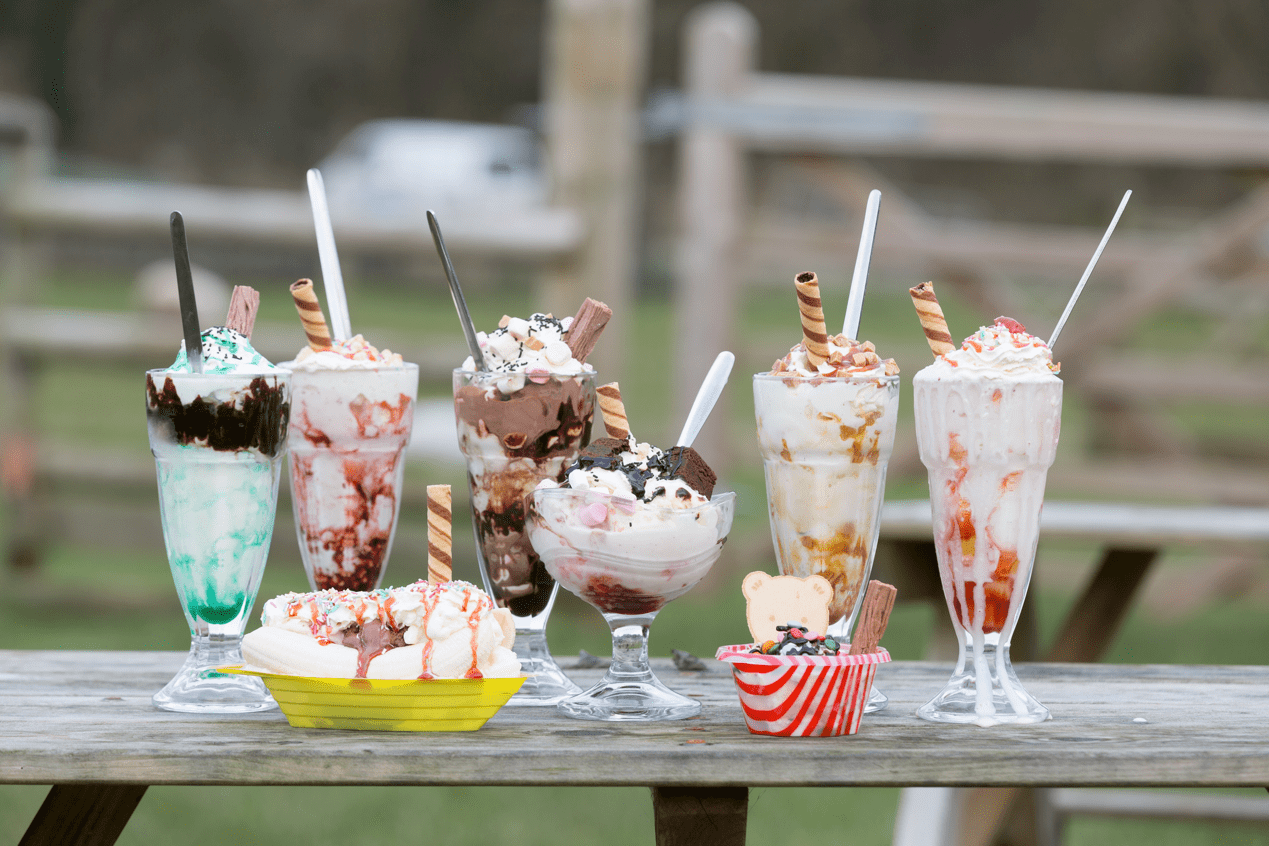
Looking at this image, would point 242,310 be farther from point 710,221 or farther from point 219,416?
point 710,221

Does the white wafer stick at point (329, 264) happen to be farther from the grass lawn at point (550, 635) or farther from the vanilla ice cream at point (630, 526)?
the grass lawn at point (550, 635)

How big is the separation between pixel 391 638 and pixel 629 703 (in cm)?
20

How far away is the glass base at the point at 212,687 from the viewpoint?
3.77 ft

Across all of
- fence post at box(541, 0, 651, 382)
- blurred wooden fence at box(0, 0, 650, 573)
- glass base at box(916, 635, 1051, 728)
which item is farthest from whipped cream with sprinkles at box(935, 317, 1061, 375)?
fence post at box(541, 0, 651, 382)

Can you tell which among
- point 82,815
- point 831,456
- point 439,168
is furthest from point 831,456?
point 439,168

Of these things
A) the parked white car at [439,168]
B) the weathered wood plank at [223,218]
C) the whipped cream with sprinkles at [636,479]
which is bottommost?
the whipped cream with sprinkles at [636,479]

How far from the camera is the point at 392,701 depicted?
1.06 metres

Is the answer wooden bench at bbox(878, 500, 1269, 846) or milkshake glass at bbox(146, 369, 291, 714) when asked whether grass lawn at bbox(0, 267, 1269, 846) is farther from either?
milkshake glass at bbox(146, 369, 291, 714)

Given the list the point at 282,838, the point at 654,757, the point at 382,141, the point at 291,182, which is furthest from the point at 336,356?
the point at 291,182

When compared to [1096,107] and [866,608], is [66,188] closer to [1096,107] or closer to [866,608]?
[1096,107]

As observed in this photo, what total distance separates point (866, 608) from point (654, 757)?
225 millimetres

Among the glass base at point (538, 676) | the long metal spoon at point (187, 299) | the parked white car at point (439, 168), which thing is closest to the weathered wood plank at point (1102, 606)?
the glass base at point (538, 676)

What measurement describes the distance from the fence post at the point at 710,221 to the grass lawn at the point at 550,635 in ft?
→ 0.37

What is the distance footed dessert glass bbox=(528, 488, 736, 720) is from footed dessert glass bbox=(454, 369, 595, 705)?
9 centimetres
